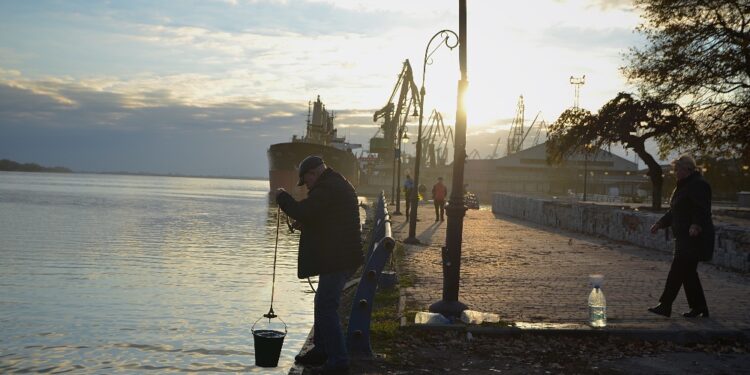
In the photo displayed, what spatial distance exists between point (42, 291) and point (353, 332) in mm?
8012

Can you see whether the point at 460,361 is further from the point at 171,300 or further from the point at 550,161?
the point at 550,161

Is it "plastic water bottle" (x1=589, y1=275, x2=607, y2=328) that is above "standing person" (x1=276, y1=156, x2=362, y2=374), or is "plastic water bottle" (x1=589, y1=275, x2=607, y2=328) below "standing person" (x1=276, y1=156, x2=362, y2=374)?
below

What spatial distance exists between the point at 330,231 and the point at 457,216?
2961 mm

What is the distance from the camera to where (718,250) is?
13.9 meters

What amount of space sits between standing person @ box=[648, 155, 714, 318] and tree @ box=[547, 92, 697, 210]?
18.8 meters

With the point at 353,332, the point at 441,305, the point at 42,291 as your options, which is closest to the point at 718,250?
the point at 441,305

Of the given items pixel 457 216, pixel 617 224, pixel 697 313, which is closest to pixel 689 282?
pixel 697 313

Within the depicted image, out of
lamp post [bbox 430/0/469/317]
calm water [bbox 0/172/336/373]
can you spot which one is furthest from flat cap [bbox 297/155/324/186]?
lamp post [bbox 430/0/469/317]

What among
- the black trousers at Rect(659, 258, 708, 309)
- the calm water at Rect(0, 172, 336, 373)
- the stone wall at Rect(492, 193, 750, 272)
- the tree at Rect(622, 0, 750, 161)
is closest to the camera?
the calm water at Rect(0, 172, 336, 373)

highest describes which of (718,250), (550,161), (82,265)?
(550,161)

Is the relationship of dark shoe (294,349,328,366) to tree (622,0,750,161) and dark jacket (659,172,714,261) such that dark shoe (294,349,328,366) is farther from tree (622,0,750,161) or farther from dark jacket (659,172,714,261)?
tree (622,0,750,161)

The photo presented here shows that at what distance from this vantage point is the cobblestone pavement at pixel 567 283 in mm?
8250

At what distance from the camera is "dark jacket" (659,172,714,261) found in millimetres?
8031

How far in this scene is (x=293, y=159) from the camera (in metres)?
78.1
